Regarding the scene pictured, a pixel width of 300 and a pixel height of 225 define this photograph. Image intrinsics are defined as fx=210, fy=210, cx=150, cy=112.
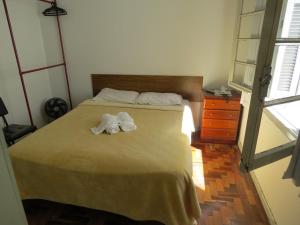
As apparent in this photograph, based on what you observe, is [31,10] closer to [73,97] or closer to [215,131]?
[73,97]

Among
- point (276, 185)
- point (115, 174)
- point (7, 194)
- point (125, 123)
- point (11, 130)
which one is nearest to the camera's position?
point (7, 194)

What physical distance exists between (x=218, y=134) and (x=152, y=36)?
1692 millimetres

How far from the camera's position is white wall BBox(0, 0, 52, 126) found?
2.70 metres

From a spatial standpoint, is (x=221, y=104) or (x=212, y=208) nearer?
(x=212, y=208)

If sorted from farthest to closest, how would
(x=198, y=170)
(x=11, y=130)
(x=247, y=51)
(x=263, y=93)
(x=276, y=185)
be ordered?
1. (x=247, y=51)
2. (x=11, y=130)
3. (x=198, y=170)
4. (x=276, y=185)
5. (x=263, y=93)

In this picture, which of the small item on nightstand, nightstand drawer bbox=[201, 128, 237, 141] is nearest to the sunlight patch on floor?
nightstand drawer bbox=[201, 128, 237, 141]

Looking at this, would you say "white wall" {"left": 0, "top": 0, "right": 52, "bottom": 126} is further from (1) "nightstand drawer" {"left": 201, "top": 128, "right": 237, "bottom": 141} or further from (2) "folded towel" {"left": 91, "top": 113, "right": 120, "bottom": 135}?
(1) "nightstand drawer" {"left": 201, "top": 128, "right": 237, "bottom": 141}

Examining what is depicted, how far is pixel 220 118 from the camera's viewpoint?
9.33ft

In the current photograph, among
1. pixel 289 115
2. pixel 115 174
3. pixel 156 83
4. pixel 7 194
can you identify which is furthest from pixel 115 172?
pixel 156 83

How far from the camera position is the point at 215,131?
9.59ft

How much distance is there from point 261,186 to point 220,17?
215cm

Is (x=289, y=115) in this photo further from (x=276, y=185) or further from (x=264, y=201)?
(x=264, y=201)

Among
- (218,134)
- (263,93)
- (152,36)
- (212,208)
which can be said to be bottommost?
(212,208)

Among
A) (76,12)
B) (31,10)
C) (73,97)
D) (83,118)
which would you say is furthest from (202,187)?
(31,10)
